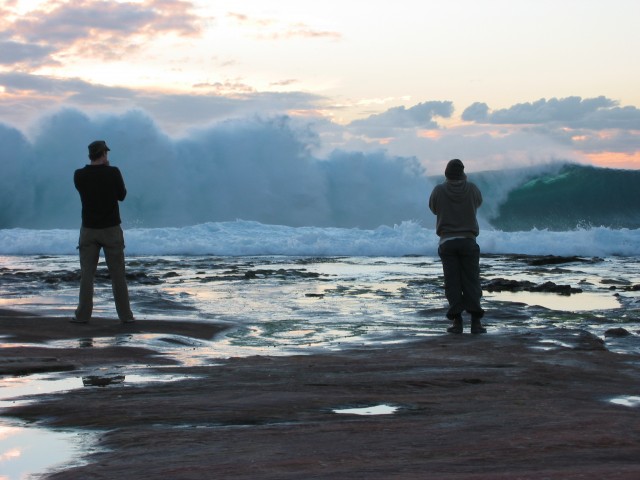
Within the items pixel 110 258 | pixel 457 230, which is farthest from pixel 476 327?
pixel 110 258

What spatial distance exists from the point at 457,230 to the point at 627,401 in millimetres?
4085

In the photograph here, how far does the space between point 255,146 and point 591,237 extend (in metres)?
21.2

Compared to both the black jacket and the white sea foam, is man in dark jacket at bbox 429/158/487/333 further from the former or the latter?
the white sea foam

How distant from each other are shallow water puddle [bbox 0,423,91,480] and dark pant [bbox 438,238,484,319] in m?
5.29

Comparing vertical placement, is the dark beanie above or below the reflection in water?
above

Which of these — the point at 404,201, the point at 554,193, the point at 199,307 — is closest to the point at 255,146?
the point at 404,201

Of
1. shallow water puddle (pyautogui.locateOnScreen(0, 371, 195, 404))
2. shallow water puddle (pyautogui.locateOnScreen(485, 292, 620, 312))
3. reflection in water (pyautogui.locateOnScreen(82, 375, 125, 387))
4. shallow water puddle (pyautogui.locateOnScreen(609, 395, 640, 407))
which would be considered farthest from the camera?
shallow water puddle (pyautogui.locateOnScreen(485, 292, 620, 312))

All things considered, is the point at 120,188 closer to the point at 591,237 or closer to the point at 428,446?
the point at 428,446

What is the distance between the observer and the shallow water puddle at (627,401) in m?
4.89

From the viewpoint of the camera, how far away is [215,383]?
545 cm

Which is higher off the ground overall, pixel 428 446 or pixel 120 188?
pixel 120 188

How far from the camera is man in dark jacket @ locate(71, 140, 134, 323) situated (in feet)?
29.1

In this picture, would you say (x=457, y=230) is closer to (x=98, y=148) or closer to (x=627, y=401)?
(x=98, y=148)

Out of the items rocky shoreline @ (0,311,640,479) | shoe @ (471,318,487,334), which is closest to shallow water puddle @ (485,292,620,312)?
shoe @ (471,318,487,334)
